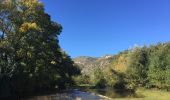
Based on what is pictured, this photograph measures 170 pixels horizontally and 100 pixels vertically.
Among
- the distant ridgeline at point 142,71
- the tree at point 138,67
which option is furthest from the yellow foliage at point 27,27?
the tree at point 138,67

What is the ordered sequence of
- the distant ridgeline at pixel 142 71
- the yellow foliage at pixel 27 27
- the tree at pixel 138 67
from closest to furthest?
the yellow foliage at pixel 27 27 < the distant ridgeline at pixel 142 71 < the tree at pixel 138 67

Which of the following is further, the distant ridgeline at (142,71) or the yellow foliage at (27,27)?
the distant ridgeline at (142,71)

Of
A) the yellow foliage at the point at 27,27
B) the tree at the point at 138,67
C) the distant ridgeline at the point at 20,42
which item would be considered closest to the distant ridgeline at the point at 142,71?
the tree at the point at 138,67

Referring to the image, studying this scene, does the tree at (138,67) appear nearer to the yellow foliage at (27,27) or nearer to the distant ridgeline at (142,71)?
A: the distant ridgeline at (142,71)

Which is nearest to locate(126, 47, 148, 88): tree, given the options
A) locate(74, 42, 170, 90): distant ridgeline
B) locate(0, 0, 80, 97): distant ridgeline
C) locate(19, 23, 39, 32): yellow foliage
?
locate(74, 42, 170, 90): distant ridgeline

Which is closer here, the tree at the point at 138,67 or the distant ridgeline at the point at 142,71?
the distant ridgeline at the point at 142,71

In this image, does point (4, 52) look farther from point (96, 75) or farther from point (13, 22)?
point (96, 75)

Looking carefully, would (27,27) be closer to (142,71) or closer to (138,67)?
(142,71)

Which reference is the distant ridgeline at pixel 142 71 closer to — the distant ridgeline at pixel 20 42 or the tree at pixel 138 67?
the tree at pixel 138 67

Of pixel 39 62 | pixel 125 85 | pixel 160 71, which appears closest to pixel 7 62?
pixel 39 62

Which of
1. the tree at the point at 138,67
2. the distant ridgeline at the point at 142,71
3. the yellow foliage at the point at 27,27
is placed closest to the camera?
the yellow foliage at the point at 27,27

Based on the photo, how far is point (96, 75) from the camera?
514 feet

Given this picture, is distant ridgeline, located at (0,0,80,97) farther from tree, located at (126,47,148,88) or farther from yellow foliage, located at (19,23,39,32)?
tree, located at (126,47,148,88)

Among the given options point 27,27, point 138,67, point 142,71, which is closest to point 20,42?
point 27,27
